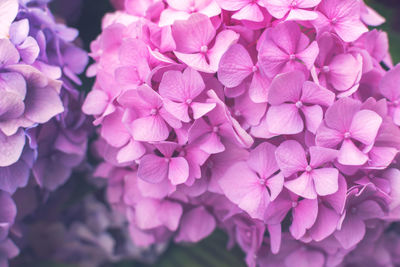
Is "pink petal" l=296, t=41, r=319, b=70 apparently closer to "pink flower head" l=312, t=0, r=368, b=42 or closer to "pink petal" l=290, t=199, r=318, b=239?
"pink flower head" l=312, t=0, r=368, b=42

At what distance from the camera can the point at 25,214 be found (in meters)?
0.65

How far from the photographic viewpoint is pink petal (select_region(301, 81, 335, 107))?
0.49m

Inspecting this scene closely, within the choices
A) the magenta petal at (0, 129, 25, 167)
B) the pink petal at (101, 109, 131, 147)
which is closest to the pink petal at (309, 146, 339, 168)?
the pink petal at (101, 109, 131, 147)

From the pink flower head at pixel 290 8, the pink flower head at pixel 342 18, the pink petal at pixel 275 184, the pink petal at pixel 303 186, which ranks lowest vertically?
the pink petal at pixel 275 184

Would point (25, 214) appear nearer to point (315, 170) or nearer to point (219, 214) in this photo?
point (219, 214)

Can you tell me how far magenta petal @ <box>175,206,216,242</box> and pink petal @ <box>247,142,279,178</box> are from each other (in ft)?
0.39

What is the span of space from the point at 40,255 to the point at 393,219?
533mm

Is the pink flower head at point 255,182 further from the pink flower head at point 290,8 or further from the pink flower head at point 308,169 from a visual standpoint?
the pink flower head at point 290,8

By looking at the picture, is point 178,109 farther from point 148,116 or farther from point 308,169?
point 308,169

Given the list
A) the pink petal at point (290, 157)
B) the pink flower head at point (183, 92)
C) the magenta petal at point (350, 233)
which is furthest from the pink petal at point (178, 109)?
the magenta petal at point (350, 233)

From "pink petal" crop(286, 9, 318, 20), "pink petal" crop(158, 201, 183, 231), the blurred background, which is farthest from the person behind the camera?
the blurred background

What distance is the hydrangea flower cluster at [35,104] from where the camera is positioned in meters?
0.52

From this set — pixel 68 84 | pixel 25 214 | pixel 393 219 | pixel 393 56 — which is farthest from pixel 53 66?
pixel 393 56

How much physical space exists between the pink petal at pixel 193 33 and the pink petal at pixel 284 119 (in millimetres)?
107
